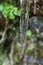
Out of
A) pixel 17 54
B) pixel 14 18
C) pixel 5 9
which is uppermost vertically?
pixel 5 9

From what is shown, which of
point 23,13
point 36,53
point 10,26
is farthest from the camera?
point 10,26

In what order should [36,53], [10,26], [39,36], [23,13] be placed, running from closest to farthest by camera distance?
[23,13]
[36,53]
[39,36]
[10,26]

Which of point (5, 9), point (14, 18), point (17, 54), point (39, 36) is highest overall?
point (5, 9)

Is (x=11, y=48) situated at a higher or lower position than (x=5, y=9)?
lower

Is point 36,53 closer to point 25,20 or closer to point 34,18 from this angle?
point 25,20

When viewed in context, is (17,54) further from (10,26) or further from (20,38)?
(10,26)

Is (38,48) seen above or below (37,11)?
below

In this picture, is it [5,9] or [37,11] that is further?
[37,11]

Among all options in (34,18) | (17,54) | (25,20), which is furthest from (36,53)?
(34,18)

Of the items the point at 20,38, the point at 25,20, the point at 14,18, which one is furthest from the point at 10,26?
the point at 25,20
